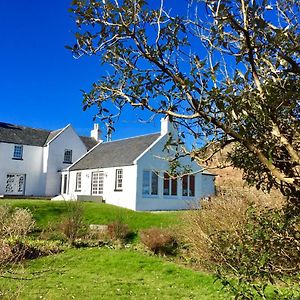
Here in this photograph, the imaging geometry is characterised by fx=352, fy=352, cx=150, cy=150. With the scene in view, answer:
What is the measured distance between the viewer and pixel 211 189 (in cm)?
3662

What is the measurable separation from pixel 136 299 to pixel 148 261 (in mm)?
5575

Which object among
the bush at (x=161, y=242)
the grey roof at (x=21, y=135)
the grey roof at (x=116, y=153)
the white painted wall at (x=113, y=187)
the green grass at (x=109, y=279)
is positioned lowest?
the green grass at (x=109, y=279)

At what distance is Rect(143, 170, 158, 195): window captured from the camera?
3149 cm

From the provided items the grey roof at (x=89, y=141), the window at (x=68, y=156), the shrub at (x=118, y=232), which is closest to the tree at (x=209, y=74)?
the shrub at (x=118, y=232)

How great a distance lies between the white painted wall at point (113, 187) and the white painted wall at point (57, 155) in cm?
396

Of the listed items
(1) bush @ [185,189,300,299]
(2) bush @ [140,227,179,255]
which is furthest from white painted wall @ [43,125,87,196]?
(1) bush @ [185,189,300,299]

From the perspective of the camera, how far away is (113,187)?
33.1 metres

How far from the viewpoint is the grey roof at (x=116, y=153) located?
33094 millimetres

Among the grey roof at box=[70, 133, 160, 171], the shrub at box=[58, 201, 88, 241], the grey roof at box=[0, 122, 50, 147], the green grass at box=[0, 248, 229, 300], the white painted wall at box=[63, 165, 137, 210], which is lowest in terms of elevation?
the green grass at box=[0, 248, 229, 300]

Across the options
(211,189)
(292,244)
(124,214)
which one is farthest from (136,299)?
(211,189)

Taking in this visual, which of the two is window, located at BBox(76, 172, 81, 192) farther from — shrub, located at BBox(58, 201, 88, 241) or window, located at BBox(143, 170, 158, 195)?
shrub, located at BBox(58, 201, 88, 241)

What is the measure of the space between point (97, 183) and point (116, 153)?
3586mm

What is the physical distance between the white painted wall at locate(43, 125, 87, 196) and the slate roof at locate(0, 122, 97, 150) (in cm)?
143

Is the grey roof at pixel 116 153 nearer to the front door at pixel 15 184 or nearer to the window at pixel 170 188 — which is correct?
the window at pixel 170 188
